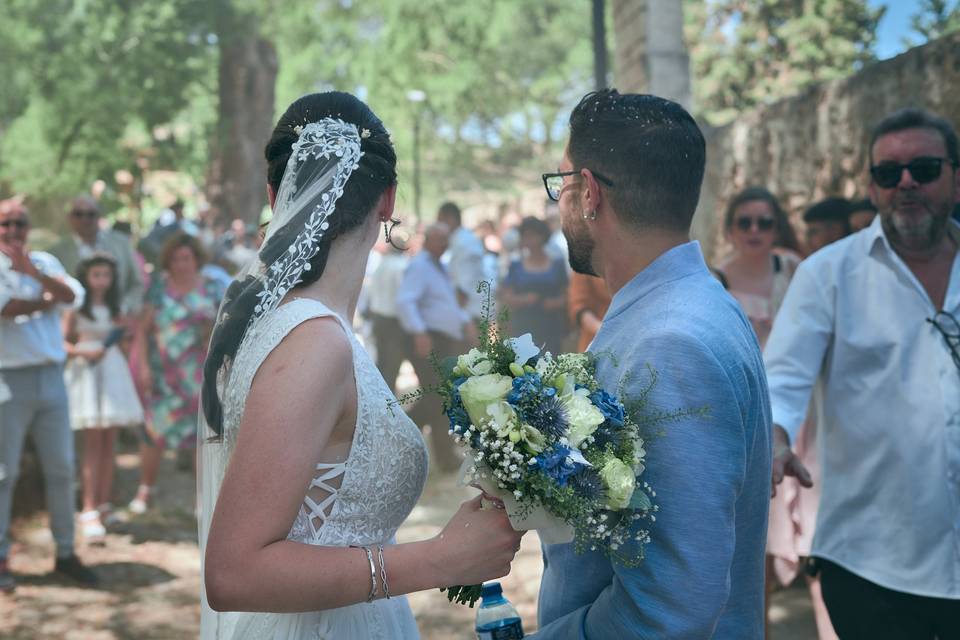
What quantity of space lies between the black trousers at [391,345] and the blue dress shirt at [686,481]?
341 inches

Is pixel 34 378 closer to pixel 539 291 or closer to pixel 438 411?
pixel 438 411

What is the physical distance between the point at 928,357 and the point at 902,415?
21cm

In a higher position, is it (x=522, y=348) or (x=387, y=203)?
(x=387, y=203)

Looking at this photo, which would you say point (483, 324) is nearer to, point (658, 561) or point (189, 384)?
point (658, 561)

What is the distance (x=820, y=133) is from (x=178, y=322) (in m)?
5.77

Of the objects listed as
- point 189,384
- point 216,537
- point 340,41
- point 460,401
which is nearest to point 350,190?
point 460,401

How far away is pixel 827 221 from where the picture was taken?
6.61 m

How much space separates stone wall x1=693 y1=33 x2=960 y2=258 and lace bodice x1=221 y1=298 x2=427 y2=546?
536 centimetres

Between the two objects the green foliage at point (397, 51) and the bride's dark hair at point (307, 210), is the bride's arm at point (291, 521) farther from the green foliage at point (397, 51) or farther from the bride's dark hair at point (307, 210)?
the green foliage at point (397, 51)

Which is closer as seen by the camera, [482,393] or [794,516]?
[482,393]

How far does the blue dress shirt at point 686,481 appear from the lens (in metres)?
2.07

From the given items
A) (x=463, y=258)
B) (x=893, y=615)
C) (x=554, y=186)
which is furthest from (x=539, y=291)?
(x=554, y=186)

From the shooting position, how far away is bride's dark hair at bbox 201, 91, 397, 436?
8.16ft

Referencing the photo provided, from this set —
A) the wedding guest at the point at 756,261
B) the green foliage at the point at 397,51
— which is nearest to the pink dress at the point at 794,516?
the wedding guest at the point at 756,261
